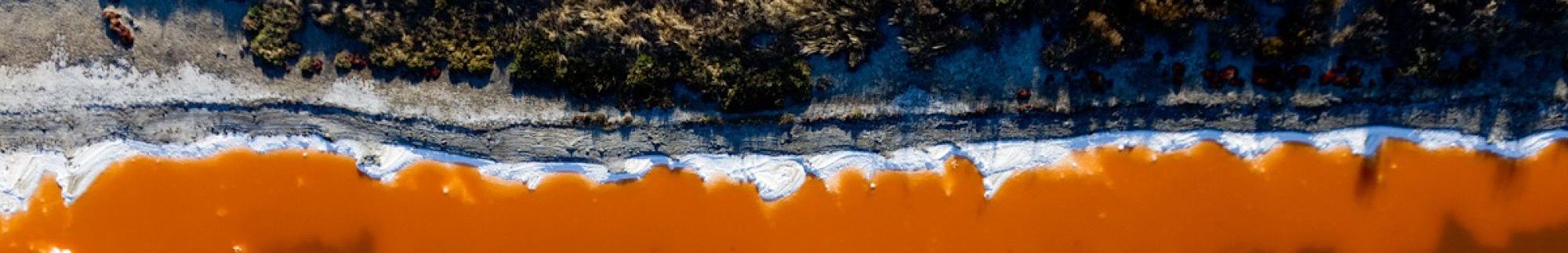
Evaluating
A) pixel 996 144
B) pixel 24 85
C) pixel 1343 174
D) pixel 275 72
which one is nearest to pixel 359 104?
pixel 275 72

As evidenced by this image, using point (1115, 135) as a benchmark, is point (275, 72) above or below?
above

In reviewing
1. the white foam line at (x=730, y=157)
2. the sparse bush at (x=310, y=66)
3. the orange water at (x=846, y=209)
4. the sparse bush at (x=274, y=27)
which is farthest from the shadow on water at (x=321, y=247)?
the sparse bush at (x=274, y=27)

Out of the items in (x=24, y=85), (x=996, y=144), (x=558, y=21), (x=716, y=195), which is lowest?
(x=716, y=195)

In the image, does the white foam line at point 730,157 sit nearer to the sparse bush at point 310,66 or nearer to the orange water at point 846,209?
the orange water at point 846,209

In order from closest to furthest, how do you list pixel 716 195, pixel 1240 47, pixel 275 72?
1. pixel 1240 47
2. pixel 275 72
3. pixel 716 195

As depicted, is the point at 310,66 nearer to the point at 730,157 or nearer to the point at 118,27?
the point at 118,27

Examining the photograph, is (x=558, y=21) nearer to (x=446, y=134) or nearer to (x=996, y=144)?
(x=446, y=134)

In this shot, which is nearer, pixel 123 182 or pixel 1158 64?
pixel 1158 64
